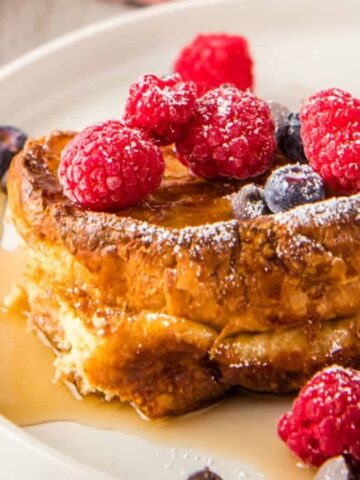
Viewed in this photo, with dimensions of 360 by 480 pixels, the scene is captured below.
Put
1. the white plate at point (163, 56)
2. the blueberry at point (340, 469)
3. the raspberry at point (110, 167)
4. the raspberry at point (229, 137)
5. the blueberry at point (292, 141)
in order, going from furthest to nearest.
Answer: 1. the white plate at point (163, 56)
2. the blueberry at point (292, 141)
3. the raspberry at point (229, 137)
4. the raspberry at point (110, 167)
5. the blueberry at point (340, 469)

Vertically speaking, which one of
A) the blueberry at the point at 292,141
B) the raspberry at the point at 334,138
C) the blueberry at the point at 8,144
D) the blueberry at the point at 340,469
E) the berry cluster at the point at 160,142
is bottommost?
the blueberry at the point at 340,469

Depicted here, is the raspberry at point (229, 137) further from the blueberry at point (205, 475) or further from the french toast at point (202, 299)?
the blueberry at point (205, 475)

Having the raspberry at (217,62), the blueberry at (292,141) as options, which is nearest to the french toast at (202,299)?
the blueberry at (292,141)

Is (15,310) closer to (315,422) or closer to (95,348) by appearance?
(95,348)

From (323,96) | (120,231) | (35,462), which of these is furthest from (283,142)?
(35,462)

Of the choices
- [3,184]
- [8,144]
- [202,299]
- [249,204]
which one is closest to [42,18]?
[8,144]

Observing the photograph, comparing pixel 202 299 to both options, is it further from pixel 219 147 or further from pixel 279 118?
pixel 279 118
